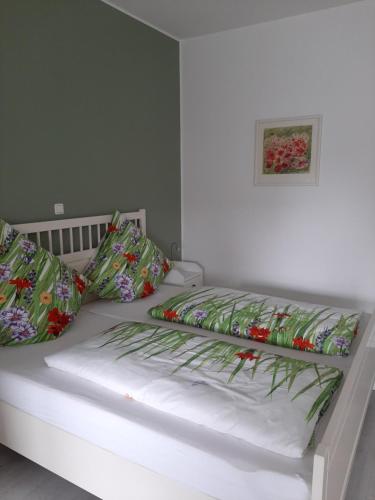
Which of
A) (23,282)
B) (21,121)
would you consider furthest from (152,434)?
(21,121)

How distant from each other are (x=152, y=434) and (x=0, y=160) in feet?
5.28

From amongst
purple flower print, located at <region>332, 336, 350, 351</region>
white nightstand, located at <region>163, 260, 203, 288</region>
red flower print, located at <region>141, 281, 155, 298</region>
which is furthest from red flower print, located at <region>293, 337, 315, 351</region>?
white nightstand, located at <region>163, 260, 203, 288</region>

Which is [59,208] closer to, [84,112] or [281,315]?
[84,112]

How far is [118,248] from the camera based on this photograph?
8.55ft

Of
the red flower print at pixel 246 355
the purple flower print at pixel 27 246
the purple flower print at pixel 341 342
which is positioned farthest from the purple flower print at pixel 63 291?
the purple flower print at pixel 341 342

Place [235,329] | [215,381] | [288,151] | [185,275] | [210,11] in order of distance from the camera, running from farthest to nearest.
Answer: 1. [185,275]
2. [288,151]
3. [210,11]
4. [235,329]
5. [215,381]

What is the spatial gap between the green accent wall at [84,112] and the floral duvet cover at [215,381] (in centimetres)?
104

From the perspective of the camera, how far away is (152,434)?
1258 mm

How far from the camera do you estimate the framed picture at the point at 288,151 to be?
9.58 feet

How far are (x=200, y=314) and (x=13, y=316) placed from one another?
95 cm

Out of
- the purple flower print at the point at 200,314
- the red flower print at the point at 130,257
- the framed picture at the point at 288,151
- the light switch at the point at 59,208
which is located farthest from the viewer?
the framed picture at the point at 288,151

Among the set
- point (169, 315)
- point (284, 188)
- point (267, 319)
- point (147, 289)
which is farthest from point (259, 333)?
point (284, 188)

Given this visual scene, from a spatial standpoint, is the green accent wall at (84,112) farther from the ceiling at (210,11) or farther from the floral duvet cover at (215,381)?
the floral duvet cover at (215,381)

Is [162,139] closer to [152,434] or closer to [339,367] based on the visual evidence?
[339,367]
